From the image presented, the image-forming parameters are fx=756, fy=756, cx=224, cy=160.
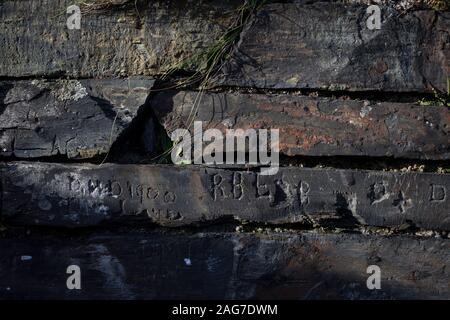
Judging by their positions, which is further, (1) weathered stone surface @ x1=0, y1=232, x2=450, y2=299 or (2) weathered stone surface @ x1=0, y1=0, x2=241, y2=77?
(2) weathered stone surface @ x1=0, y1=0, x2=241, y2=77

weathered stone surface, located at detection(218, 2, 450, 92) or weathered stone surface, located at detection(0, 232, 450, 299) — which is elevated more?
weathered stone surface, located at detection(218, 2, 450, 92)

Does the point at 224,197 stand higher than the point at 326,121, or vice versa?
the point at 326,121

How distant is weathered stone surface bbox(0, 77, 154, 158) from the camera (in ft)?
11.1

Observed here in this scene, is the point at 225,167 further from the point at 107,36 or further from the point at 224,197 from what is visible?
the point at 107,36

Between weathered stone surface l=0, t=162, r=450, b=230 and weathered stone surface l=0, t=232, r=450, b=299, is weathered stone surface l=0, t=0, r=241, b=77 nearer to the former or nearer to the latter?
weathered stone surface l=0, t=162, r=450, b=230

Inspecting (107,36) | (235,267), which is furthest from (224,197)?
(107,36)

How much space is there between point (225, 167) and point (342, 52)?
2.45ft

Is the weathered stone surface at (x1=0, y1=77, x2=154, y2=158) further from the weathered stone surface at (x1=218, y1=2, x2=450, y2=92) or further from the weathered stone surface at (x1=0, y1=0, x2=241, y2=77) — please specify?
the weathered stone surface at (x1=218, y1=2, x2=450, y2=92)

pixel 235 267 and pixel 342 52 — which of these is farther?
pixel 342 52

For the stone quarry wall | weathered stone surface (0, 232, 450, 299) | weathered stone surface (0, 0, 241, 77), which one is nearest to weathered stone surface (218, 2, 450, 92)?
the stone quarry wall

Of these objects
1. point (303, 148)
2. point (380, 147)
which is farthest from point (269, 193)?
point (380, 147)

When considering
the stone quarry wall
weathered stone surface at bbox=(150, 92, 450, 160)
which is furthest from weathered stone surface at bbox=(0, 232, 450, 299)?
weathered stone surface at bbox=(150, 92, 450, 160)

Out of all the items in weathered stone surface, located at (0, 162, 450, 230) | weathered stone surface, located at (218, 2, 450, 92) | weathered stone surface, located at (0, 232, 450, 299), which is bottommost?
weathered stone surface, located at (0, 232, 450, 299)

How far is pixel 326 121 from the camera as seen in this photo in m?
3.37
